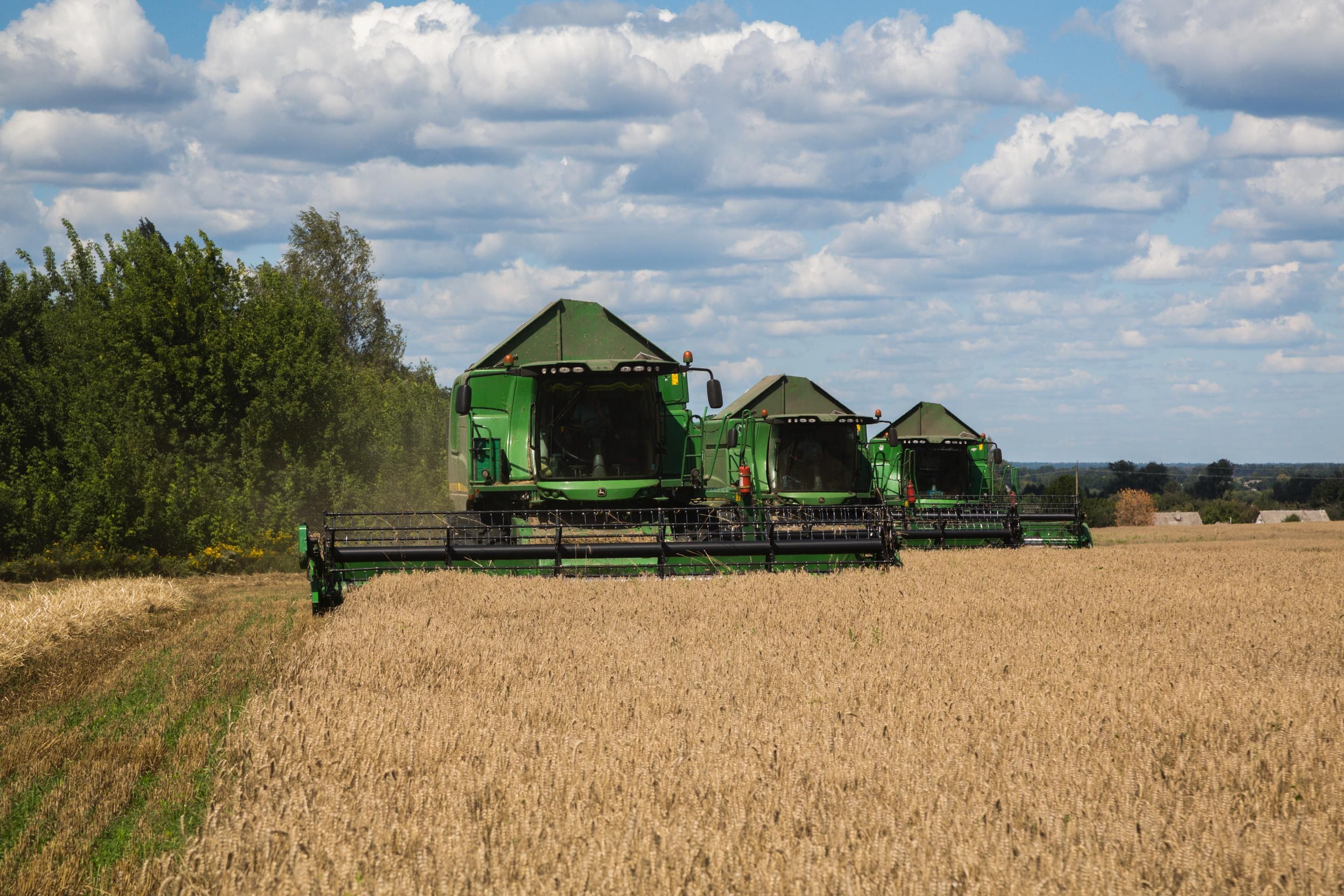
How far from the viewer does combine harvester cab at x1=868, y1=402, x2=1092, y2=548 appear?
51.1 ft

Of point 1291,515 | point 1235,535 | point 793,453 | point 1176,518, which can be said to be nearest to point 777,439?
point 793,453

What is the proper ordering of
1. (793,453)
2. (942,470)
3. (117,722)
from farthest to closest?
(942,470)
(793,453)
(117,722)

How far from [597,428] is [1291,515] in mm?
Answer: 64533

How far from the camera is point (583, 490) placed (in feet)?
40.1

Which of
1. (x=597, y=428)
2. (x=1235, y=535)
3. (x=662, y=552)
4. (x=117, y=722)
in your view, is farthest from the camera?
(x=1235, y=535)

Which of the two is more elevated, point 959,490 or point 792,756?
point 959,490

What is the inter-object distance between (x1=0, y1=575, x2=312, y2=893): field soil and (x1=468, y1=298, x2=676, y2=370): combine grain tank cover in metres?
3.75

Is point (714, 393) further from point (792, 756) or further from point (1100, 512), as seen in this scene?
point (1100, 512)

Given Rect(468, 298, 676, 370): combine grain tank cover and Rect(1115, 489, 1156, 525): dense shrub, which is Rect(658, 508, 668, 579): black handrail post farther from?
Rect(1115, 489, 1156, 525): dense shrub

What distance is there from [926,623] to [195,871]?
19.3ft

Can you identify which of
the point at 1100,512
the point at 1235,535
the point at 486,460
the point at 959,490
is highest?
the point at 486,460

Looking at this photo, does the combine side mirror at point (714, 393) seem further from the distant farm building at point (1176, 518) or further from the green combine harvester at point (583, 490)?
the distant farm building at point (1176, 518)

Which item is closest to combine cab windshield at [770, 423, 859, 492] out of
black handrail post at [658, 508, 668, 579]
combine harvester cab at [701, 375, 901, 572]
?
combine harvester cab at [701, 375, 901, 572]

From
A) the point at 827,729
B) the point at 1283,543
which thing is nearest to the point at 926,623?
the point at 827,729
